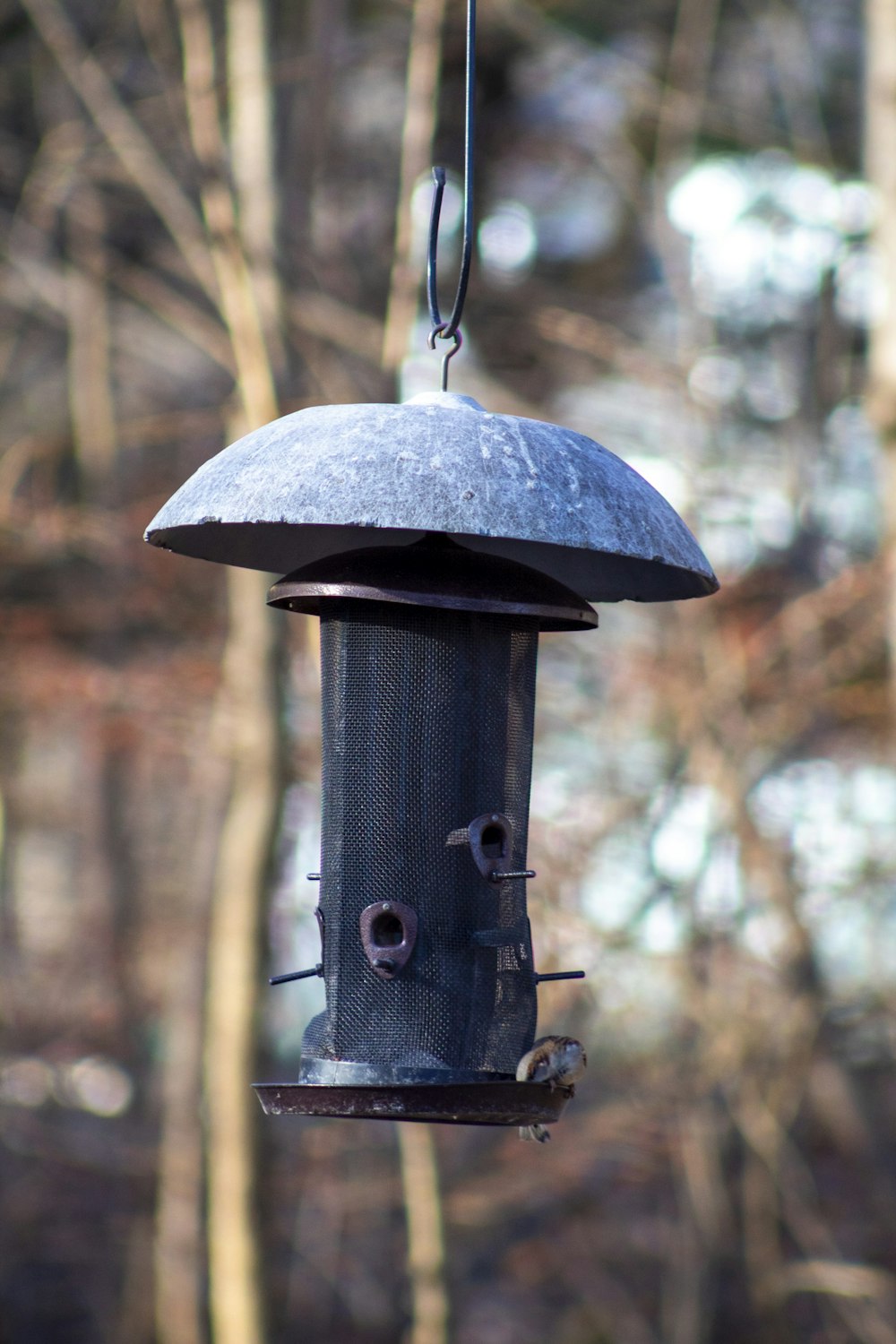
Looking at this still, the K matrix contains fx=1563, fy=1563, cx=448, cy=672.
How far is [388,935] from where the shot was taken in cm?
276

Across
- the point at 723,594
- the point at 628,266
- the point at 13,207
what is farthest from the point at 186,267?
the point at 723,594

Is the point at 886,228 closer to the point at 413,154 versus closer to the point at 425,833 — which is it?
the point at 413,154

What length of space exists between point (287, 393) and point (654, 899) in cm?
265

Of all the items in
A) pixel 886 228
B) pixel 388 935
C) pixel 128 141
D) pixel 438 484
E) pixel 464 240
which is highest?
pixel 128 141

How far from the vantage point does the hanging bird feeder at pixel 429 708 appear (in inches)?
97.0

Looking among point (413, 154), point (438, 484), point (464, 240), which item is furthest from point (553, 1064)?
point (413, 154)

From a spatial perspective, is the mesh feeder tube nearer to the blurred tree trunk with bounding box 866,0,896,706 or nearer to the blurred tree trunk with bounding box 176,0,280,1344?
the blurred tree trunk with bounding box 176,0,280,1344

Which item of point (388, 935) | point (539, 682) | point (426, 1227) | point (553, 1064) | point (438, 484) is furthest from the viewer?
point (539, 682)

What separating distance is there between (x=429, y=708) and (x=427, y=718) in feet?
0.06

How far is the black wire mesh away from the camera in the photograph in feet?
8.94

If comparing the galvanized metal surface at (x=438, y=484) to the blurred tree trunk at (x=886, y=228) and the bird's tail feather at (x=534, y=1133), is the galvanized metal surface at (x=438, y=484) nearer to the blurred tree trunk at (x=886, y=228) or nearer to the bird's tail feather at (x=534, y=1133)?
the bird's tail feather at (x=534, y=1133)

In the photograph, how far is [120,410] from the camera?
10922mm

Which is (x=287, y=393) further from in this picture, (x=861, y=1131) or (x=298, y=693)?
(x=861, y=1131)

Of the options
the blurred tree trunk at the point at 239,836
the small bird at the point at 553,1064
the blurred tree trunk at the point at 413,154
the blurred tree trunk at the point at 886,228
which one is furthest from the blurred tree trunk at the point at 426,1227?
the small bird at the point at 553,1064
